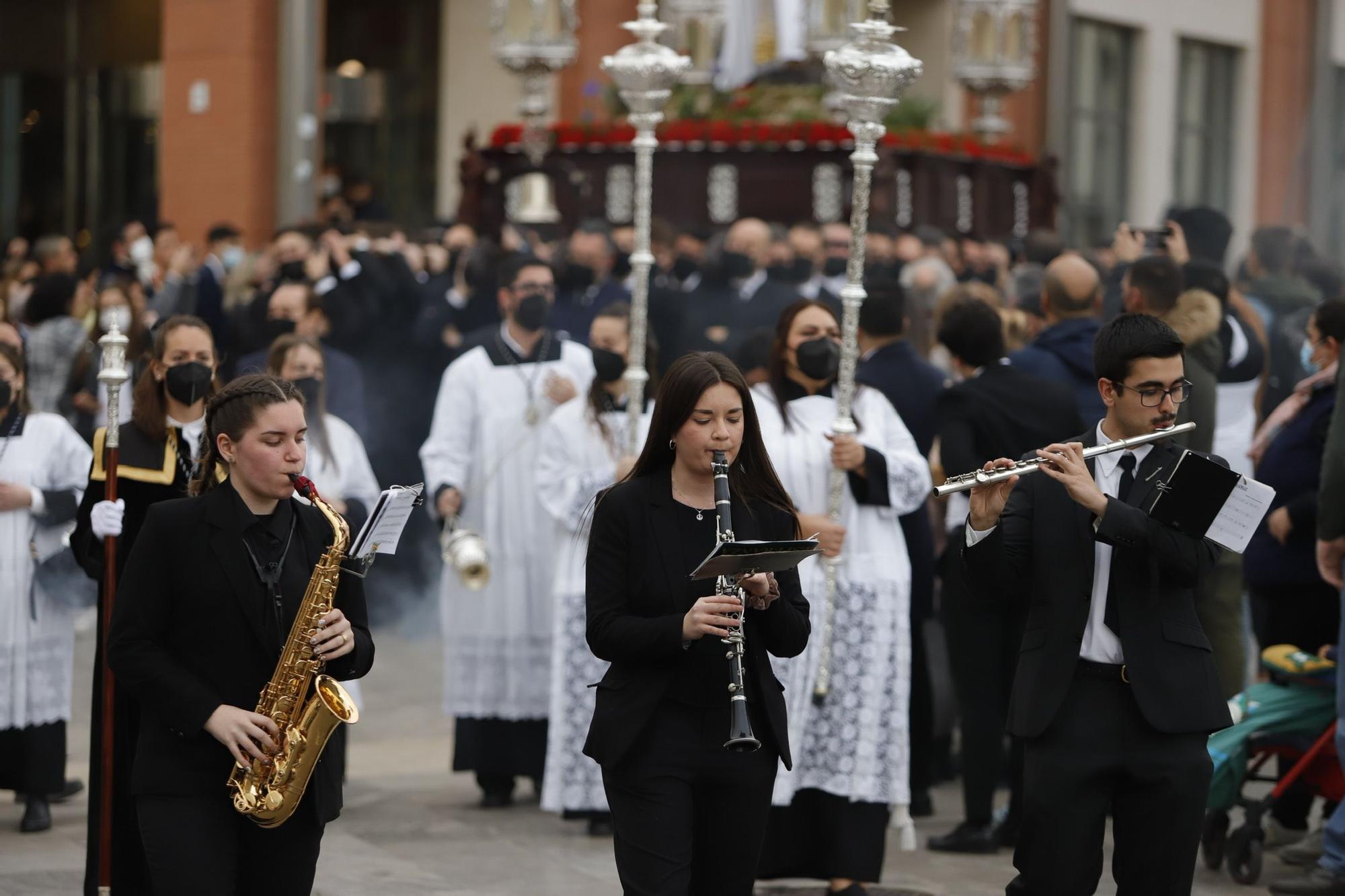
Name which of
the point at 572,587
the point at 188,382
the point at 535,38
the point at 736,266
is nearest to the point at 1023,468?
the point at 188,382

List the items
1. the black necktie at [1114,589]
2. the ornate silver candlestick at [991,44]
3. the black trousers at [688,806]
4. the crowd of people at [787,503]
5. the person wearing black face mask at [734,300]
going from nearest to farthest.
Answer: the black trousers at [688,806]
the black necktie at [1114,589]
the crowd of people at [787,503]
the person wearing black face mask at [734,300]
the ornate silver candlestick at [991,44]

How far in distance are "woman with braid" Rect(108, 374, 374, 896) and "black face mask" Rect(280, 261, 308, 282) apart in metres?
7.30

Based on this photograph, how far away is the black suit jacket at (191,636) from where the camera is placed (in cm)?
492

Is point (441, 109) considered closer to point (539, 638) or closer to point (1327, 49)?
point (1327, 49)

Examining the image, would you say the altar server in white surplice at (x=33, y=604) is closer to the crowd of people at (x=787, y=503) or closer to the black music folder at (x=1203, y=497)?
the crowd of people at (x=787, y=503)

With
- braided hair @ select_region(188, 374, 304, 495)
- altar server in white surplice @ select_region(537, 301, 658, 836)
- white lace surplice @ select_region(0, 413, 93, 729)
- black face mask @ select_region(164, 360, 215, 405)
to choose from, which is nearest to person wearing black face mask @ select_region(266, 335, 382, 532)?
altar server in white surplice @ select_region(537, 301, 658, 836)

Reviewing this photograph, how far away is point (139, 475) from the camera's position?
6.58 m

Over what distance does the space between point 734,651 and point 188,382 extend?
7.96ft

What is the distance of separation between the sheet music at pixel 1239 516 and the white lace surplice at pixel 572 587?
3.10 meters

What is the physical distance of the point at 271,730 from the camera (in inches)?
193

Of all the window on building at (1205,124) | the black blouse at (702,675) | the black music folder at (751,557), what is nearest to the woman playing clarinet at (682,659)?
the black blouse at (702,675)

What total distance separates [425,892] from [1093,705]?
9.27 feet

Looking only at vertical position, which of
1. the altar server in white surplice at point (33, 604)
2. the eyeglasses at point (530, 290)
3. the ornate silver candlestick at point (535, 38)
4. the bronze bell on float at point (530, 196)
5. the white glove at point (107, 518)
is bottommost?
the altar server in white surplice at point (33, 604)

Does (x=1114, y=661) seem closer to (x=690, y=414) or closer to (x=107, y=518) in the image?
(x=690, y=414)
